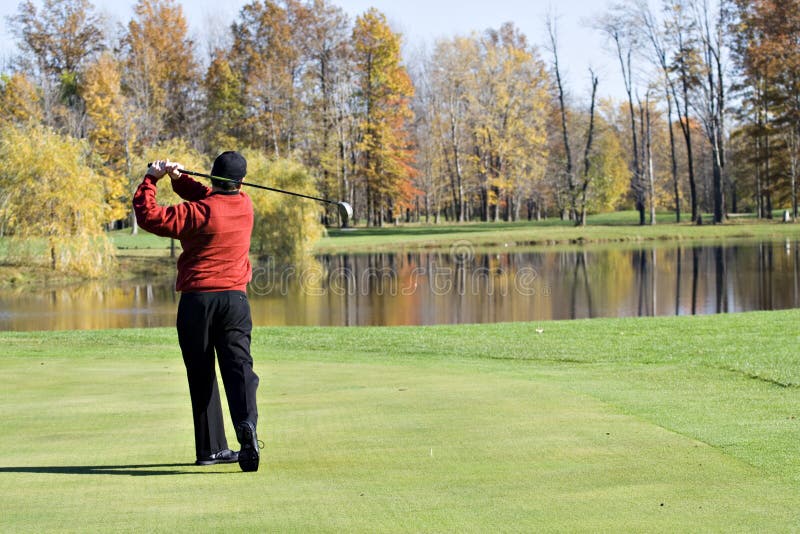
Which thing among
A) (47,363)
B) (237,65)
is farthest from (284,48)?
(47,363)

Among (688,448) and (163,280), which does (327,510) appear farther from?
(163,280)

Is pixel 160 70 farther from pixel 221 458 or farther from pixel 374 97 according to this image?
pixel 221 458

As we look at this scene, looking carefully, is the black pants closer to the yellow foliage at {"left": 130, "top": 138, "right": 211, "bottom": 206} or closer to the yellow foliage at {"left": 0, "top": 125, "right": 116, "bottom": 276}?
the yellow foliage at {"left": 0, "top": 125, "right": 116, "bottom": 276}

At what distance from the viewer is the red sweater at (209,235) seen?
6172 mm

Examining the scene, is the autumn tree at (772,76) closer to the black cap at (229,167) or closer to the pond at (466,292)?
the pond at (466,292)

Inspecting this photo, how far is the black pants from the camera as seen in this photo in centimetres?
625

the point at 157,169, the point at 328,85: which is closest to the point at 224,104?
the point at 328,85

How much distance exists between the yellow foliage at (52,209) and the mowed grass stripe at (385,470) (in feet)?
99.6

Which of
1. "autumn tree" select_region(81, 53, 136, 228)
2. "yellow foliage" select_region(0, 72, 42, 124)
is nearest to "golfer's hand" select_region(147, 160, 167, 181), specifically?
"autumn tree" select_region(81, 53, 136, 228)

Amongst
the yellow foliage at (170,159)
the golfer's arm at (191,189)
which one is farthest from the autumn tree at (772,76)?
the golfer's arm at (191,189)

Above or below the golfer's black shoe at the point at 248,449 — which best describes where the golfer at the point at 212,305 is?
above

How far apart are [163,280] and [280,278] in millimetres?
5557

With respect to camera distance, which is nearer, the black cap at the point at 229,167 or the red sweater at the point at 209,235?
the red sweater at the point at 209,235

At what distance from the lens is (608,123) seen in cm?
10269
